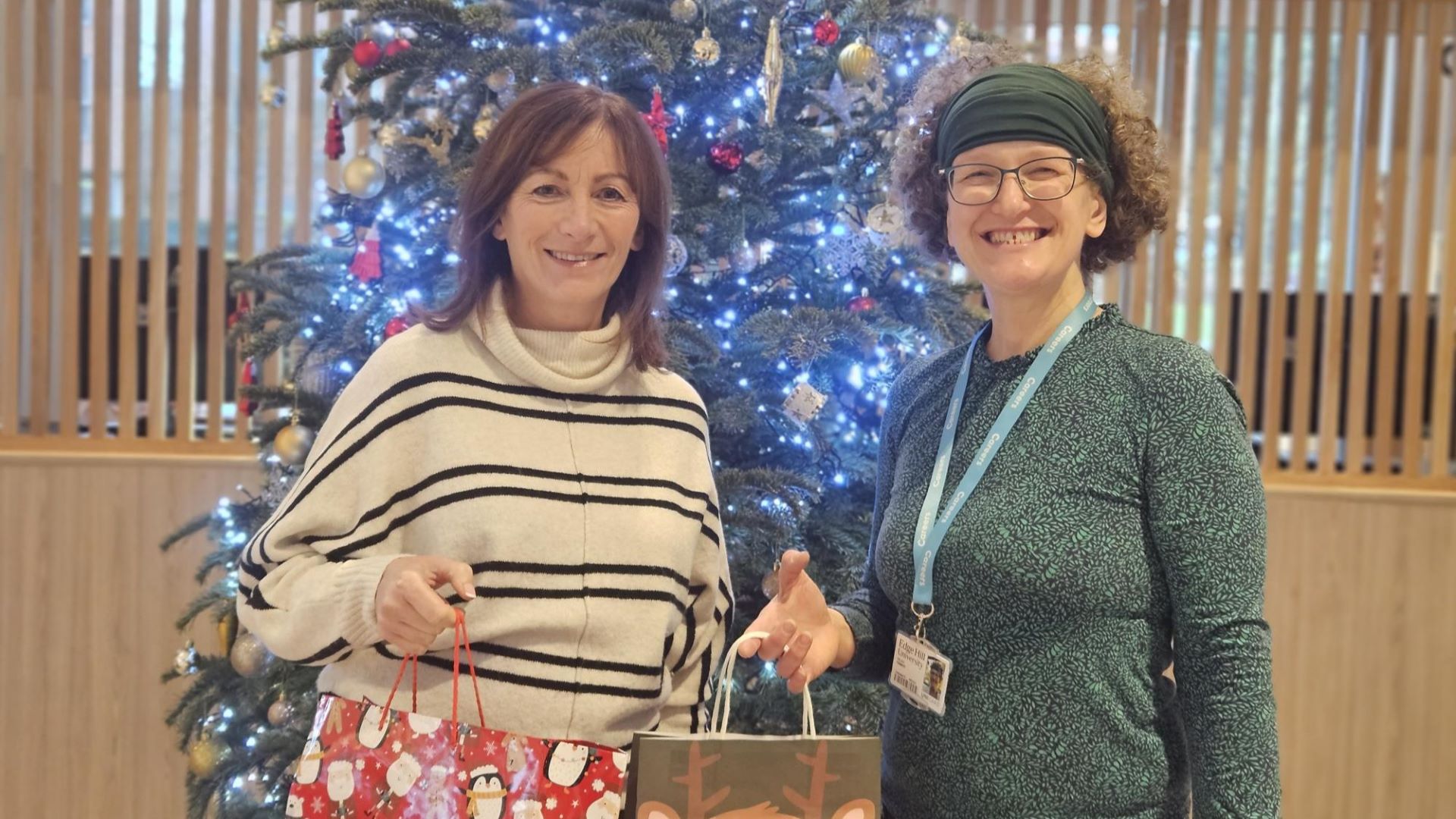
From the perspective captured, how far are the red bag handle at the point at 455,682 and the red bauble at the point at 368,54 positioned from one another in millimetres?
1560

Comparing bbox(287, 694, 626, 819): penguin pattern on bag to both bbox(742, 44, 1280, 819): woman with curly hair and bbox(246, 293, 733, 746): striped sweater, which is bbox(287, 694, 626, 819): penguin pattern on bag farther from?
bbox(742, 44, 1280, 819): woman with curly hair

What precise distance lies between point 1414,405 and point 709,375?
298cm

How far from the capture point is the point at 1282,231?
4.28 metres

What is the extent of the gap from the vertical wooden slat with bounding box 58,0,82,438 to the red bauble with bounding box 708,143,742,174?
105 inches

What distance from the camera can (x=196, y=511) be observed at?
13.2ft

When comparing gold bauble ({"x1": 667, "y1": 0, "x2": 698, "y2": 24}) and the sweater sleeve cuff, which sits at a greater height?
gold bauble ({"x1": 667, "y1": 0, "x2": 698, "y2": 24})

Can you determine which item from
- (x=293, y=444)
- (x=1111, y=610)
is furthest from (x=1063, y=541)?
(x=293, y=444)

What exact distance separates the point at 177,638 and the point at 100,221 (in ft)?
4.64

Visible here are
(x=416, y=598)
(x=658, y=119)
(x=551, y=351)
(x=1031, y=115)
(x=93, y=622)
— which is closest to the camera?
(x=416, y=598)

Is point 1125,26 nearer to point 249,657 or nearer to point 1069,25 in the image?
point 1069,25

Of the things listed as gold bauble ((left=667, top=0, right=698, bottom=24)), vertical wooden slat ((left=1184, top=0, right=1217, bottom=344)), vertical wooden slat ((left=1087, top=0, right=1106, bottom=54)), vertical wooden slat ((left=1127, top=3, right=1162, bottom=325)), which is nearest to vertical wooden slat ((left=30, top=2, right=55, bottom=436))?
gold bauble ((left=667, top=0, right=698, bottom=24))

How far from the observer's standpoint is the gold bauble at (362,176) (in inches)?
106

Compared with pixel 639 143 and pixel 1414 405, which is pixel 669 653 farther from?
pixel 1414 405

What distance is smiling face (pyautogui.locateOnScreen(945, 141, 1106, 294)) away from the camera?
4.73 ft
